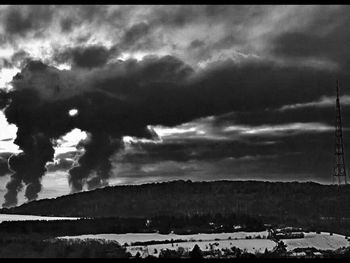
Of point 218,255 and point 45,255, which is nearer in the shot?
point 45,255

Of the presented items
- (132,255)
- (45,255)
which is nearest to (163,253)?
(132,255)

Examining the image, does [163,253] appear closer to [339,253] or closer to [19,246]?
[19,246]

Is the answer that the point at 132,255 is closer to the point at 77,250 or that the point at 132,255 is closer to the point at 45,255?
the point at 77,250

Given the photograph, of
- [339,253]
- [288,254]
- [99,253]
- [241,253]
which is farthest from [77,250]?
[339,253]

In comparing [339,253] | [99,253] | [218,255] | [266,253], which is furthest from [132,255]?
[339,253]

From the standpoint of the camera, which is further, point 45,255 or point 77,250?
point 77,250

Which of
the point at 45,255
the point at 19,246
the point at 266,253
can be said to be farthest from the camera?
the point at 266,253

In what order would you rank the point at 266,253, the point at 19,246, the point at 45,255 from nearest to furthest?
the point at 45,255 < the point at 19,246 < the point at 266,253
